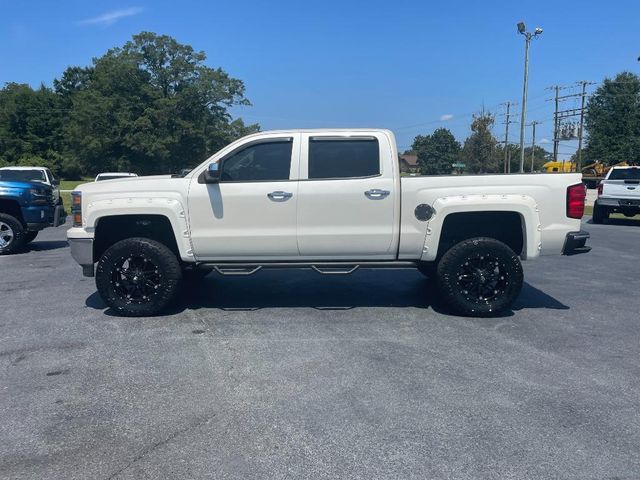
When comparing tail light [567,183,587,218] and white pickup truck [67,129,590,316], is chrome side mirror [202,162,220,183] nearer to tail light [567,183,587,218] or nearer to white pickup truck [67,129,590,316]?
white pickup truck [67,129,590,316]

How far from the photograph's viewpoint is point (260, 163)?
6.55 meters

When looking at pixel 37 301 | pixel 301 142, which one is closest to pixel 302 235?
pixel 301 142

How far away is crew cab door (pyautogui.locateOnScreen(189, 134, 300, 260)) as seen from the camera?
6.39m

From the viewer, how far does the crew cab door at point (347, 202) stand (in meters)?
6.36

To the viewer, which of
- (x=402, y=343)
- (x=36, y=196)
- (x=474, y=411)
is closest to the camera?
(x=474, y=411)

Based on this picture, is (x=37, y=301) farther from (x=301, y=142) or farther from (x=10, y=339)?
(x=301, y=142)

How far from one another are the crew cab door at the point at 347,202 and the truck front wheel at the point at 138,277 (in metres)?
1.52

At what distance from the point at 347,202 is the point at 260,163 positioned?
110 cm

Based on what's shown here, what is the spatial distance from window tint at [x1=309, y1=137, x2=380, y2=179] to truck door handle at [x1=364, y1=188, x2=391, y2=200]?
224 mm

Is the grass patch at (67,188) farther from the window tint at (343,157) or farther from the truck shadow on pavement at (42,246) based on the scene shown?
the window tint at (343,157)

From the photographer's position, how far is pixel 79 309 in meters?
6.95

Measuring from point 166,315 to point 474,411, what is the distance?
3871 mm

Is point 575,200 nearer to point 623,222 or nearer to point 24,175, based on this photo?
point 623,222

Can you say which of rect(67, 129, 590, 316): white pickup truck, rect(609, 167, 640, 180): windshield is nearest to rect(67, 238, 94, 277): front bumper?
rect(67, 129, 590, 316): white pickup truck
